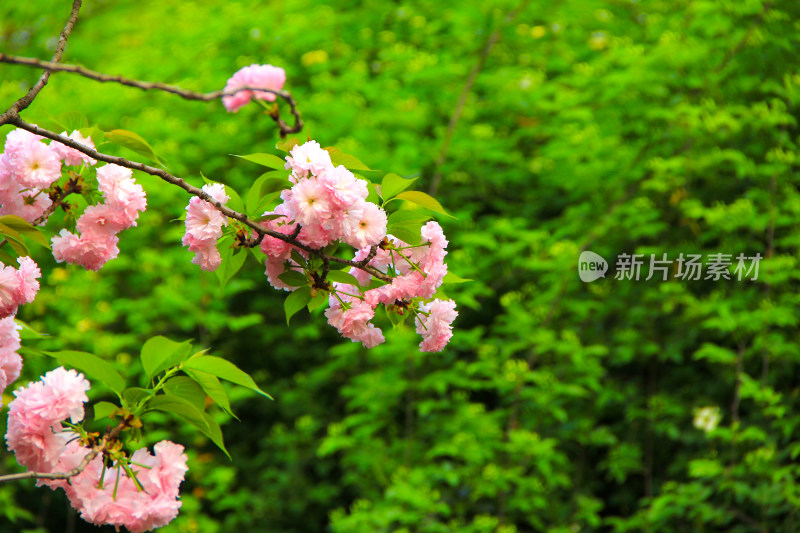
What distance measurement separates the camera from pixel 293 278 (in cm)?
103

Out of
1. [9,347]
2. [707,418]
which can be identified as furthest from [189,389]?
[707,418]

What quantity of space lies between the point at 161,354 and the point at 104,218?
9.1 inches

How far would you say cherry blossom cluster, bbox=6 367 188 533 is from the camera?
106cm

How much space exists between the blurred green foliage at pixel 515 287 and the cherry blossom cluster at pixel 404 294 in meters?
1.59

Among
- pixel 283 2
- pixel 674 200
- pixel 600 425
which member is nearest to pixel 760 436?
pixel 600 425

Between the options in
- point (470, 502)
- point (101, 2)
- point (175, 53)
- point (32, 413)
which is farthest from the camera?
point (101, 2)

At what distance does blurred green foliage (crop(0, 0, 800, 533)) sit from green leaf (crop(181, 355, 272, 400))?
1544 mm

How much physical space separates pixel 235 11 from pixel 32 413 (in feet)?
9.50

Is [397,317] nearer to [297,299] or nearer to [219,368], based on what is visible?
[297,299]

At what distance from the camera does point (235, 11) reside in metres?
3.55

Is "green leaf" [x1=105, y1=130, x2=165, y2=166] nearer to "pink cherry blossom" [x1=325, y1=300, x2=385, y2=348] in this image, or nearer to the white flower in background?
"pink cherry blossom" [x1=325, y1=300, x2=385, y2=348]

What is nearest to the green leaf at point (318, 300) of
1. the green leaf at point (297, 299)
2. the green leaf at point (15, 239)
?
the green leaf at point (297, 299)

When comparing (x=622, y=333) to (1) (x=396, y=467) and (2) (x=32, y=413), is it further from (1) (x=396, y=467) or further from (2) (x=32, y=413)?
(2) (x=32, y=413)

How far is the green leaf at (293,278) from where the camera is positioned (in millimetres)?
1025
